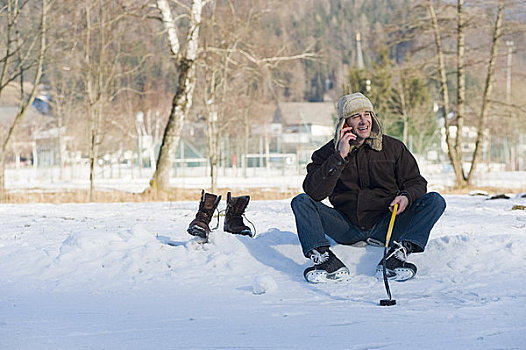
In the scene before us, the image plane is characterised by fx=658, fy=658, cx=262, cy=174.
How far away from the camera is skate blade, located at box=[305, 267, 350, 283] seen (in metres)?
3.47

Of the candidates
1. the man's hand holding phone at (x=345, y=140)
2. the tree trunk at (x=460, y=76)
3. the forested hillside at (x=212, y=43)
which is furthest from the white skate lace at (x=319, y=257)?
the tree trunk at (x=460, y=76)

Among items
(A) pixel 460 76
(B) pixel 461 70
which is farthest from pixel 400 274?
(A) pixel 460 76

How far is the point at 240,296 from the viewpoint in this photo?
10.8 feet

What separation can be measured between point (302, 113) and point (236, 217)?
51391 millimetres

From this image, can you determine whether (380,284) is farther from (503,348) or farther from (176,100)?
(176,100)

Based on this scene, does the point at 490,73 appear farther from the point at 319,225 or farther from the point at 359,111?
the point at 319,225

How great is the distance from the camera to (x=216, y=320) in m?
2.81

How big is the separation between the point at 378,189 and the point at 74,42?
11.3m

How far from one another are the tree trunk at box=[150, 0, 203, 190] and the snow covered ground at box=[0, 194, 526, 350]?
902cm

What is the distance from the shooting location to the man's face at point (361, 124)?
12.1 feet

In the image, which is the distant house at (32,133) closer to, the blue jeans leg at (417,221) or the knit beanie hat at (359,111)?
the knit beanie hat at (359,111)

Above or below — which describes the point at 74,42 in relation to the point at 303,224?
above

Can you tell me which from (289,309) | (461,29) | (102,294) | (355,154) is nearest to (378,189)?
(355,154)

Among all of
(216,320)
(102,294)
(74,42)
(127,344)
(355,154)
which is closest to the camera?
(127,344)
